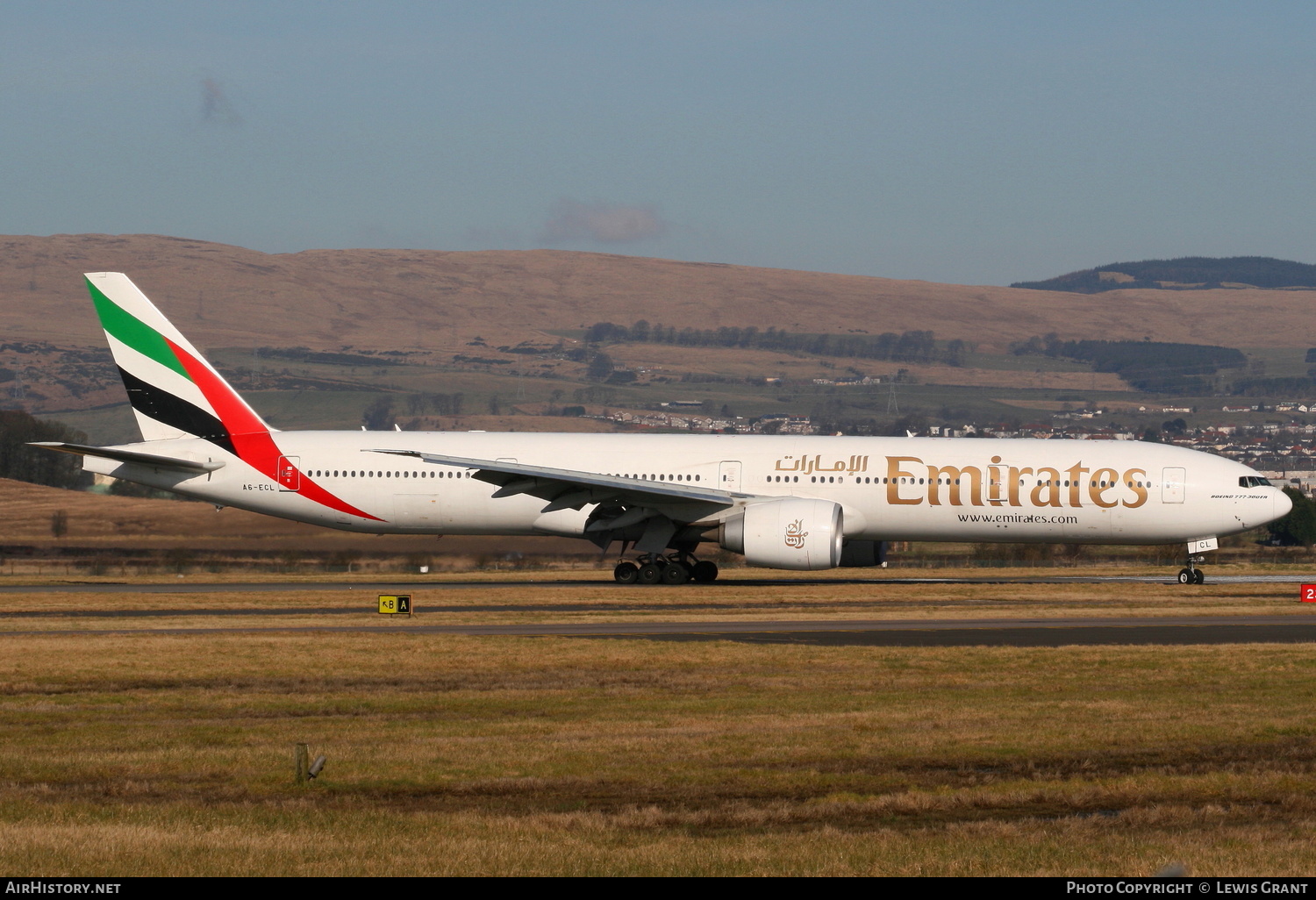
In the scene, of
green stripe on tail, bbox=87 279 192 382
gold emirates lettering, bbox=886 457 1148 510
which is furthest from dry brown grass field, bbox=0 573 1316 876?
green stripe on tail, bbox=87 279 192 382

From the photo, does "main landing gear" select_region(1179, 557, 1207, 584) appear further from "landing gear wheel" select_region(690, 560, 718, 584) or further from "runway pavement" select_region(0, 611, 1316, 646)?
"landing gear wheel" select_region(690, 560, 718, 584)

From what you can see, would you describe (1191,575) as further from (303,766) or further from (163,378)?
(303,766)

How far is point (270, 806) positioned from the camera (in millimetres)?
12523

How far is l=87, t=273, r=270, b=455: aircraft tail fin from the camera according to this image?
4191 cm

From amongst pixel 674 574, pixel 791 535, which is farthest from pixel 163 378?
pixel 791 535

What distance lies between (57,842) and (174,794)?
2.28 m

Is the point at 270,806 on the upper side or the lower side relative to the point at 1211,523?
lower

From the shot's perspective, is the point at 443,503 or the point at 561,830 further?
the point at 443,503

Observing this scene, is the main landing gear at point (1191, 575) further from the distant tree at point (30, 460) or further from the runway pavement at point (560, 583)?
the distant tree at point (30, 460)

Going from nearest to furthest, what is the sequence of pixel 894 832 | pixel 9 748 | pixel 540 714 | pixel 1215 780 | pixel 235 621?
pixel 894 832 → pixel 1215 780 → pixel 9 748 → pixel 540 714 → pixel 235 621

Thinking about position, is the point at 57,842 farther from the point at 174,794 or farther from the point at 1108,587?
the point at 1108,587

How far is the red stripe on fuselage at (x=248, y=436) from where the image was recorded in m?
41.7

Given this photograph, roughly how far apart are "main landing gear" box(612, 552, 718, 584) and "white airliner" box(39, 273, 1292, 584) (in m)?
0.05

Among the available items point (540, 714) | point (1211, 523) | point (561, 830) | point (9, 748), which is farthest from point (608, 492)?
point (561, 830)
